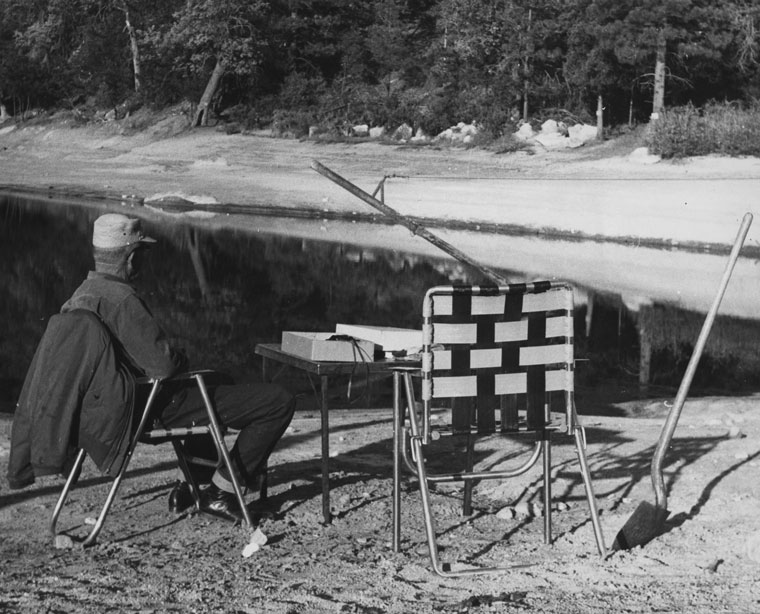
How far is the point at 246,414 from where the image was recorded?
623cm

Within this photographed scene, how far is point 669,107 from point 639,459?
23200 mm

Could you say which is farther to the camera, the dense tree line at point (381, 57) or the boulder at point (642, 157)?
the dense tree line at point (381, 57)

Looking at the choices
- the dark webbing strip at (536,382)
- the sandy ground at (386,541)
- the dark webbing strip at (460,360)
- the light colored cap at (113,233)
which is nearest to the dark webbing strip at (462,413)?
the dark webbing strip at (460,360)

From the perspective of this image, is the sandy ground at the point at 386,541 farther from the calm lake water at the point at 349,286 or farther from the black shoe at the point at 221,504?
the calm lake water at the point at 349,286

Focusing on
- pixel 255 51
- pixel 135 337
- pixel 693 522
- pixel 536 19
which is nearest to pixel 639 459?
pixel 693 522

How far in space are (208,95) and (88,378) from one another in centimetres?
3491

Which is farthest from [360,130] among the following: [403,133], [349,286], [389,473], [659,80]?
[389,473]

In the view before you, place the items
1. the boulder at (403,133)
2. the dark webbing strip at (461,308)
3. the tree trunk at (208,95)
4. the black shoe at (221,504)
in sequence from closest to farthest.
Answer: the dark webbing strip at (461,308) < the black shoe at (221,504) < the boulder at (403,133) < the tree trunk at (208,95)

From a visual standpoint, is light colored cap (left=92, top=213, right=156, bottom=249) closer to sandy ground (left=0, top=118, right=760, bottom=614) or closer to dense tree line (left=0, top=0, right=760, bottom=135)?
sandy ground (left=0, top=118, right=760, bottom=614)

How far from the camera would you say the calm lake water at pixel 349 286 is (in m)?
14.4

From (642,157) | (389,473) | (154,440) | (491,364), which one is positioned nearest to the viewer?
(491,364)

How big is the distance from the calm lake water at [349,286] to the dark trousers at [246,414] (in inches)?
231

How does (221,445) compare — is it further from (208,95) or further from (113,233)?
(208,95)

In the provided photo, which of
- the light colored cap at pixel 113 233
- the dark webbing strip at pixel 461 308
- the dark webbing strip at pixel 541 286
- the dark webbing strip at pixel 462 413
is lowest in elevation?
the dark webbing strip at pixel 462 413
